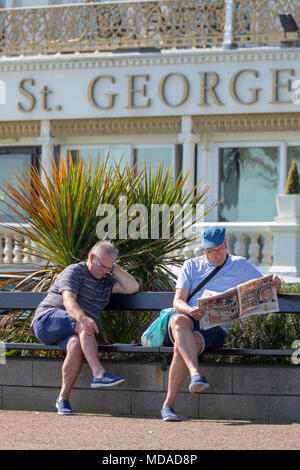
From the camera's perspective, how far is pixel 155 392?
725 centimetres

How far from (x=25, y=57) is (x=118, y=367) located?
13922mm

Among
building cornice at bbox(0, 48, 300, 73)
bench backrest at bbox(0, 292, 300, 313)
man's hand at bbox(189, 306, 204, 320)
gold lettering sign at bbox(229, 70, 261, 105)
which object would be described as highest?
building cornice at bbox(0, 48, 300, 73)

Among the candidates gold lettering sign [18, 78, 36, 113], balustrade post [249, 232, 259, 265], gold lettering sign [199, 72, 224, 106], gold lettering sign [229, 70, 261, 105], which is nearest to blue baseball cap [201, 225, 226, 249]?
balustrade post [249, 232, 259, 265]

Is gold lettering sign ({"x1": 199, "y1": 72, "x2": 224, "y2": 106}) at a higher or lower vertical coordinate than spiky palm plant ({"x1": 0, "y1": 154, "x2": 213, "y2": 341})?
higher

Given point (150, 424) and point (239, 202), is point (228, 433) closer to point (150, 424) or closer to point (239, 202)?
point (150, 424)

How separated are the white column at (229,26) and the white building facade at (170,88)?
0.02 m

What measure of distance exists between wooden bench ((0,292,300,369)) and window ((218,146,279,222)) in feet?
41.0

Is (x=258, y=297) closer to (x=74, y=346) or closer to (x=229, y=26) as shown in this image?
(x=74, y=346)

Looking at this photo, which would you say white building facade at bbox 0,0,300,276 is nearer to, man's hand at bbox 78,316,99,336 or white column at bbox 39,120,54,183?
white column at bbox 39,120,54,183

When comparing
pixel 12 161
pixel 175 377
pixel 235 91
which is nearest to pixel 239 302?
pixel 175 377

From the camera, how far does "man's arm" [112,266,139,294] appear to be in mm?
7531

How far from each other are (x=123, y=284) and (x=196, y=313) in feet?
2.84

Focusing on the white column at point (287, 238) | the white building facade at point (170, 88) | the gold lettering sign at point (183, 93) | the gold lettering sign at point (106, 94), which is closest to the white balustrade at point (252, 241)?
the white column at point (287, 238)

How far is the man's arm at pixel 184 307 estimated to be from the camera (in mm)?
6902
